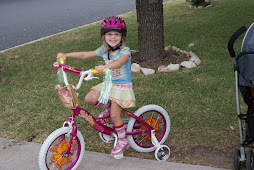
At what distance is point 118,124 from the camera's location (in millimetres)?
3236

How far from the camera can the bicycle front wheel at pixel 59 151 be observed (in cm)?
281

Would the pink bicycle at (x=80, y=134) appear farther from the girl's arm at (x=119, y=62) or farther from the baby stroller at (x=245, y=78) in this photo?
the baby stroller at (x=245, y=78)

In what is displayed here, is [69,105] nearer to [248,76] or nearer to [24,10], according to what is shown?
[248,76]

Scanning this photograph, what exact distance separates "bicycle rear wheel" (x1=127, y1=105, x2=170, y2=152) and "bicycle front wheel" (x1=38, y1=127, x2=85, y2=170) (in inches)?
23.0

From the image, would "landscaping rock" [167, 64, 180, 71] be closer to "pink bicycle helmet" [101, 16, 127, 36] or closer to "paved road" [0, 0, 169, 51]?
"pink bicycle helmet" [101, 16, 127, 36]

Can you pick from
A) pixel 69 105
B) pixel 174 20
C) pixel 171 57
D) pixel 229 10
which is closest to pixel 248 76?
pixel 69 105

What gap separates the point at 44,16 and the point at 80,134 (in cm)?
1012

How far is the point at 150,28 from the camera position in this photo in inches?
239

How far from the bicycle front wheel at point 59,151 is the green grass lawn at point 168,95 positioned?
1.66 feet

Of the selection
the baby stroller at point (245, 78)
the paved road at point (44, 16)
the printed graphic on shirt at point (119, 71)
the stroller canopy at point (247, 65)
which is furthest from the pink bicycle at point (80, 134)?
the paved road at point (44, 16)

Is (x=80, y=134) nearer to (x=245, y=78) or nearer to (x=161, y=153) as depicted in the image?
(x=161, y=153)

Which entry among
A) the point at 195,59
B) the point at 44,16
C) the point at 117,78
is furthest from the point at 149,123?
the point at 44,16

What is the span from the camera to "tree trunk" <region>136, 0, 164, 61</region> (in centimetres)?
598

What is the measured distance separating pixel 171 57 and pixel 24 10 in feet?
30.8
